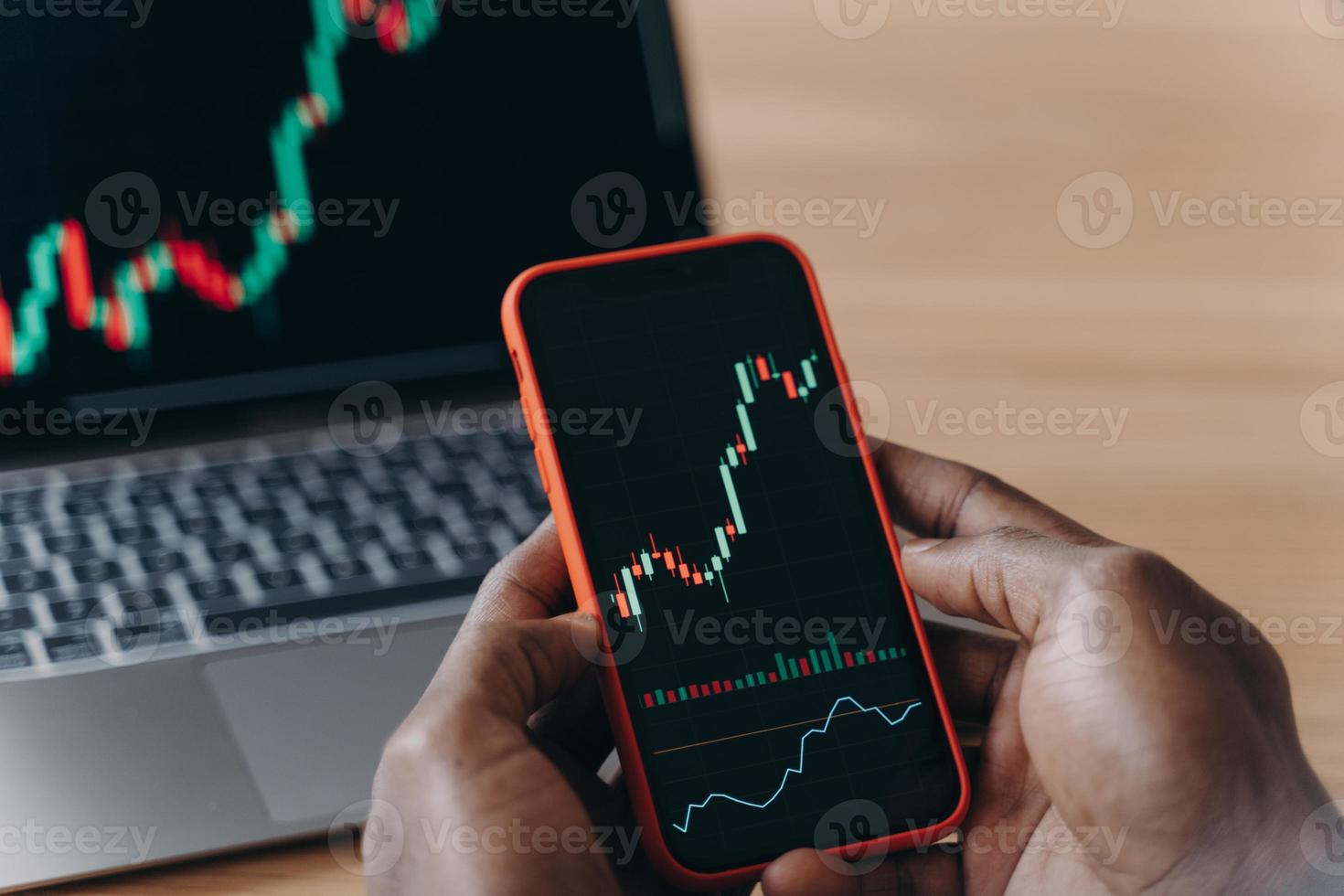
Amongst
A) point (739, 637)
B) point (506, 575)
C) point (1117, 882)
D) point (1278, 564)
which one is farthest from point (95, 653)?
point (1278, 564)

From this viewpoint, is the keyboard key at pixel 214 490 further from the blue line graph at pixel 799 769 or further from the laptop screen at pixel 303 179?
the blue line graph at pixel 799 769

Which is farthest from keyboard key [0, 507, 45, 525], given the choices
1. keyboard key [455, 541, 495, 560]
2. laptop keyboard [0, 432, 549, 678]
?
keyboard key [455, 541, 495, 560]

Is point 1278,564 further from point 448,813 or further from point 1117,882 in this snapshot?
point 448,813

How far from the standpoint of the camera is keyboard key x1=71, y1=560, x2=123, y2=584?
52 cm

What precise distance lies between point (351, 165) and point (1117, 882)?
497 mm

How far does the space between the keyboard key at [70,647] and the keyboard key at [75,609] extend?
1 centimetres

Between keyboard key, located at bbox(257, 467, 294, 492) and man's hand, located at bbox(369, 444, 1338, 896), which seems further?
keyboard key, located at bbox(257, 467, 294, 492)

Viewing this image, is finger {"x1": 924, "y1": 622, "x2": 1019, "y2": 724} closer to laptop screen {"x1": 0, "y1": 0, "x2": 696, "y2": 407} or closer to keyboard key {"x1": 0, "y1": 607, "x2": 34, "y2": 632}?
laptop screen {"x1": 0, "y1": 0, "x2": 696, "y2": 407}

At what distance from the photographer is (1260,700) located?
0.43 metres

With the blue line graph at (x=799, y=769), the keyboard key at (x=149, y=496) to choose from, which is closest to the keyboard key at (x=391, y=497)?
the keyboard key at (x=149, y=496)

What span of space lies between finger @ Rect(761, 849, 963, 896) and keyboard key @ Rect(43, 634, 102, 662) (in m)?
0.32

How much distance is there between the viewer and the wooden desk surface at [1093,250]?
0.61 metres

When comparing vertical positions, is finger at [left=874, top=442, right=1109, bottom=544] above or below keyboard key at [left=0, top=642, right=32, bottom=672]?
below

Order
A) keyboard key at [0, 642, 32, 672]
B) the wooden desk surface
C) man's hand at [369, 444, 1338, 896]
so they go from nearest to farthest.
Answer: man's hand at [369, 444, 1338, 896], keyboard key at [0, 642, 32, 672], the wooden desk surface
